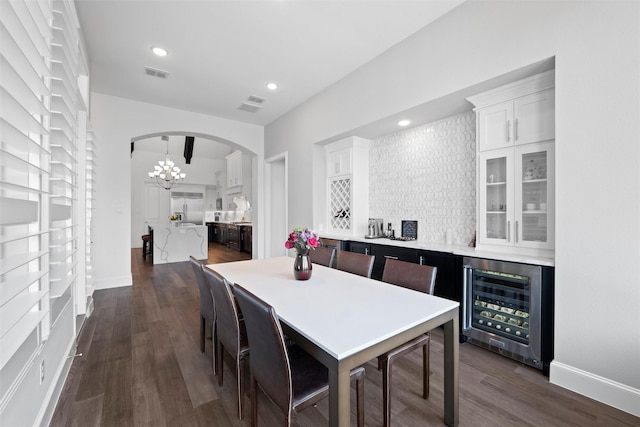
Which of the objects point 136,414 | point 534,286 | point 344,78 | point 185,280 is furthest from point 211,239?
point 534,286

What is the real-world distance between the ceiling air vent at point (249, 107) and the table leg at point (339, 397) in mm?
4602

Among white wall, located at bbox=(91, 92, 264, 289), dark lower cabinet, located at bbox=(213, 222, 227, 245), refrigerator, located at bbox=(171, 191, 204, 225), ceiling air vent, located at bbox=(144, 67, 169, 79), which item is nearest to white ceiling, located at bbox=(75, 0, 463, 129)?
ceiling air vent, located at bbox=(144, 67, 169, 79)

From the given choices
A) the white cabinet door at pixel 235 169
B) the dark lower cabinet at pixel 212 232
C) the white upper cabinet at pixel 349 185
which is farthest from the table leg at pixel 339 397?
the dark lower cabinet at pixel 212 232

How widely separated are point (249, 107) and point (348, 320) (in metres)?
4.49

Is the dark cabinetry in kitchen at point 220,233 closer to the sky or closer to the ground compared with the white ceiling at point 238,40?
closer to the ground

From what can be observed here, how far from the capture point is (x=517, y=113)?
7.86 feet

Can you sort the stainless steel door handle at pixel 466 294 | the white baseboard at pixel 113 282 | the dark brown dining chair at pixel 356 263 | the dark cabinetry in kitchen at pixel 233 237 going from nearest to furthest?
the dark brown dining chair at pixel 356 263, the stainless steel door handle at pixel 466 294, the white baseboard at pixel 113 282, the dark cabinetry in kitchen at pixel 233 237

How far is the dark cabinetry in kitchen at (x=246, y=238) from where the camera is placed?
7.28 m

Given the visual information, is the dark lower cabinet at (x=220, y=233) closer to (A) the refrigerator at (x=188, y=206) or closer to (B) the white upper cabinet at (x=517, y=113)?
(A) the refrigerator at (x=188, y=206)

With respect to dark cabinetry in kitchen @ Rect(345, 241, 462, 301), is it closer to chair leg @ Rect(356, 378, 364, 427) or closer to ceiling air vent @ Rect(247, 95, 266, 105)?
chair leg @ Rect(356, 378, 364, 427)

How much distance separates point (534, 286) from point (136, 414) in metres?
2.83

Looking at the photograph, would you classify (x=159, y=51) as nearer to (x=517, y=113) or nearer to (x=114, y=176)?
(x=114, y=176)

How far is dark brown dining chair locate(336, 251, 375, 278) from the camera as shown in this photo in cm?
242

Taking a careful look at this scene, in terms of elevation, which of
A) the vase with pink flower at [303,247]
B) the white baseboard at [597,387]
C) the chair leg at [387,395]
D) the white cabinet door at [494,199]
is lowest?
the white baseboard at [597,387]
